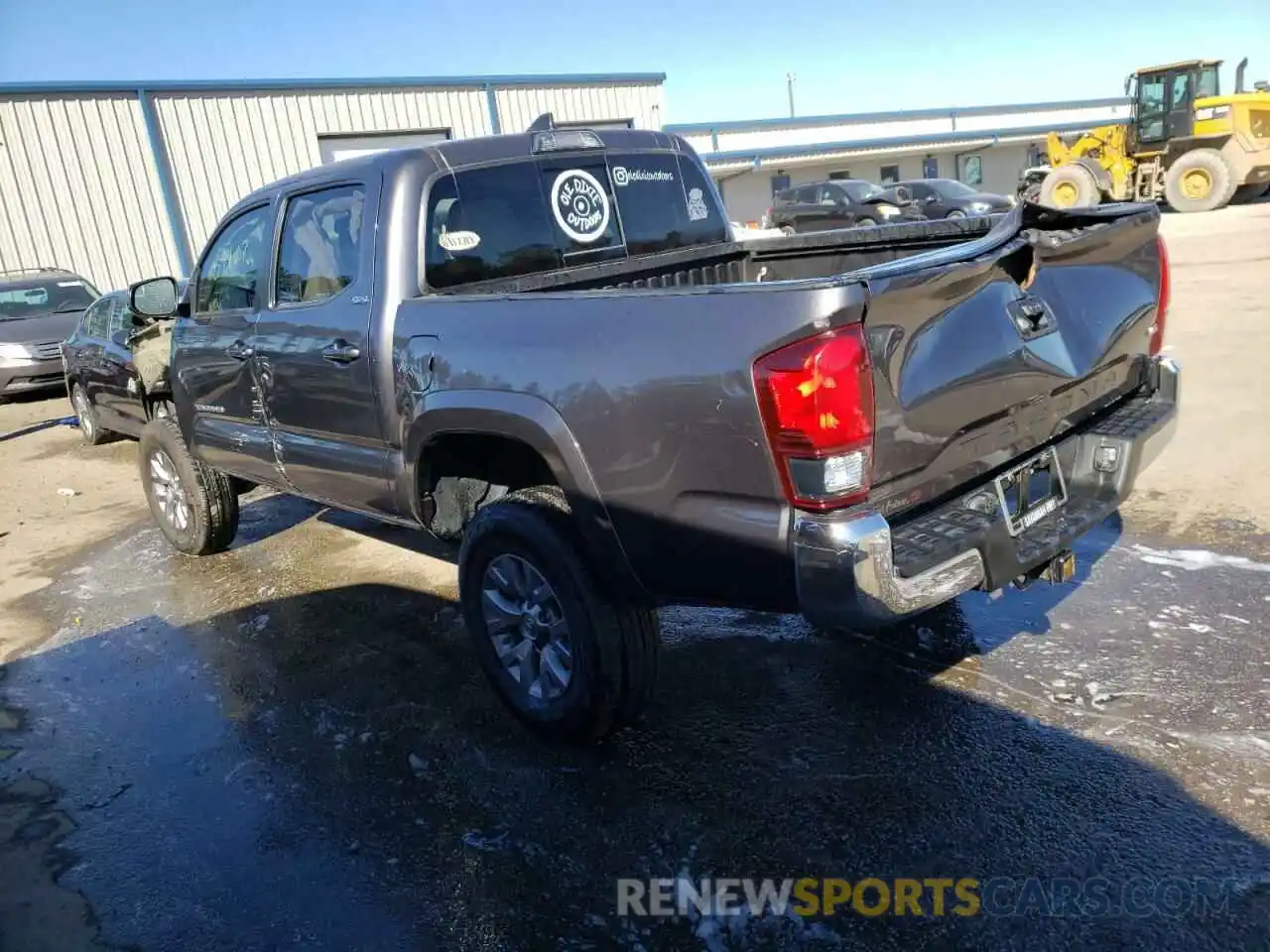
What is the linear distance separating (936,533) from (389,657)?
261 cm

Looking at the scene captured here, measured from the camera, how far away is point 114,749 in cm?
360

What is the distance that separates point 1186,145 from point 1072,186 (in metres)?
2.81

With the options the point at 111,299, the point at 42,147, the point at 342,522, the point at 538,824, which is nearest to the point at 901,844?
the point at 538,824

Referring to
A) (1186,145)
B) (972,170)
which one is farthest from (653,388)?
(972,170)

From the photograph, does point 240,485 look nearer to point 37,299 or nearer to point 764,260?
point 764,260

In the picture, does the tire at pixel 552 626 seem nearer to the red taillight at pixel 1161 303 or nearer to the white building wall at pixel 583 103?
the red taillight at pixel 1161 303

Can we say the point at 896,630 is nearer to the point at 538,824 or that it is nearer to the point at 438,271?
the point at 538,824

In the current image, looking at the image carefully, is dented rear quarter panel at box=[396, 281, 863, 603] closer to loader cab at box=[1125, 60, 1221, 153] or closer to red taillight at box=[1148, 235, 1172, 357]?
red taillight at box=[1148, 235, 1172, 357]

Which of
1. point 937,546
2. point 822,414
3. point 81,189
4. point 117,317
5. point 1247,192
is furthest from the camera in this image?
point 1247,192

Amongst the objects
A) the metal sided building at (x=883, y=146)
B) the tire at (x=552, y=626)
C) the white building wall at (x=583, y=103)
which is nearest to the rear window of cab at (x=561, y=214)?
the tire at (x=552, y=626)

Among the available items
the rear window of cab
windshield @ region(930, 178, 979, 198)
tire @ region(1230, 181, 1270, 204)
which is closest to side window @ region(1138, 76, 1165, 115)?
tire @ region(1230, 181, 1270, 204)

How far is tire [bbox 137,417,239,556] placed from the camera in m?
5.52

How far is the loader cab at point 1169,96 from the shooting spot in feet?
67.8

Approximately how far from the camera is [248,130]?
18594 millimetres
